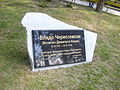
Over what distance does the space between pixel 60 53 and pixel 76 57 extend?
417mm

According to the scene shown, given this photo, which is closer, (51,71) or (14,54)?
(51,71)

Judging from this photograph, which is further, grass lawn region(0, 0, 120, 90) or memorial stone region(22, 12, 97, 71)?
memorial stone region(22, 12, 97, 71)

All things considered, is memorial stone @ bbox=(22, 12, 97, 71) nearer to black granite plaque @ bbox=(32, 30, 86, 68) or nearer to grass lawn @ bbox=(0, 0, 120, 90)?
black granite plaque @ bbox=(32, 30, 86, 68)

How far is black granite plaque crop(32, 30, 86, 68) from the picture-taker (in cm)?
299

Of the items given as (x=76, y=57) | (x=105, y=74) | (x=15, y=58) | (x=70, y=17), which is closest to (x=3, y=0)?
(x=70, y=17)

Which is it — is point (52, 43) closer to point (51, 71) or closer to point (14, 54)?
point (51, 71)

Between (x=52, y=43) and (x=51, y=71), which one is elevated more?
(x=52, y=43)

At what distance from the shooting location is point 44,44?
10.0ft

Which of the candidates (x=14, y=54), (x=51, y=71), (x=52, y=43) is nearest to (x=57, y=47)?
(x=52, y=43)

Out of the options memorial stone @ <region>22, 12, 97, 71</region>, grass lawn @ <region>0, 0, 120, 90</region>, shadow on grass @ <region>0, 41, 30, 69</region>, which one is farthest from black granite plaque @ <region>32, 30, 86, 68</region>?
shadow on grass @ <region>0, 41, 30, 69</region>

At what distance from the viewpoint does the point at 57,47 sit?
3.20 meters

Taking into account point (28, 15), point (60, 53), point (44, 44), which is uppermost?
point (28, 15)

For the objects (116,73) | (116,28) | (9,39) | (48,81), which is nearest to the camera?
(48,81)

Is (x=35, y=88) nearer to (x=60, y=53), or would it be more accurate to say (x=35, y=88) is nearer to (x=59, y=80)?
(x=59, y=80)
